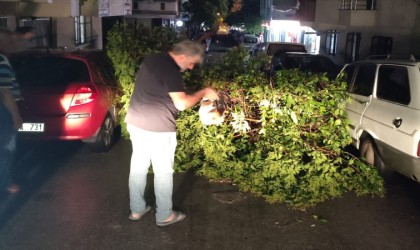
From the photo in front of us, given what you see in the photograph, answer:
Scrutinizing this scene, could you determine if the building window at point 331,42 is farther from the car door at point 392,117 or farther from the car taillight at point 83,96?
the car taillight at point 83,96

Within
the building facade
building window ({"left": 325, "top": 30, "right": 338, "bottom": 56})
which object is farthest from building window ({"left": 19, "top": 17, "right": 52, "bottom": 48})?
building window ({"left": 325, "top": 30, "right": 338, "bottom": 56})

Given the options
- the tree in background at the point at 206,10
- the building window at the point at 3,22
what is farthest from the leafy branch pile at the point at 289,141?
the tree in background at the point at 206,10

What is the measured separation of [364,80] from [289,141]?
6.48 ft

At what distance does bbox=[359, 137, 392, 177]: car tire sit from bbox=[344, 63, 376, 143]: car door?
0.21 meters

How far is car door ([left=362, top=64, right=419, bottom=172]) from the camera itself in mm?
5258

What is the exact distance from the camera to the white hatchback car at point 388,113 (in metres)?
5.24

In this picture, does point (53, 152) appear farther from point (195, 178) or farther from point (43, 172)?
point (195, 178)

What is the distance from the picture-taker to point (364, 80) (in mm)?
6867

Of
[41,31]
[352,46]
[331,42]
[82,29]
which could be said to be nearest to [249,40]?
[331,42]

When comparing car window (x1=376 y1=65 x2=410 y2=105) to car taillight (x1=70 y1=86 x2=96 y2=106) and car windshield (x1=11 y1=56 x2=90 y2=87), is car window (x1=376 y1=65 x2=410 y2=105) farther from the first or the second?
car windshield (x1=11 y1=56 x2=90 y2=87)

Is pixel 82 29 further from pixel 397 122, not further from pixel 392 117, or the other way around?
pixel 397 122

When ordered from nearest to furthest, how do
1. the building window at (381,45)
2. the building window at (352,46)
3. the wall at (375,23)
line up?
1. the wall at (375,23)
2. the building window at (381,45)
3. the building window at (352,46)

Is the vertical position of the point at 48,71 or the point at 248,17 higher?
the point at 248,17

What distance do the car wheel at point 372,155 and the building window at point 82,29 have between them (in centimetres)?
1298
